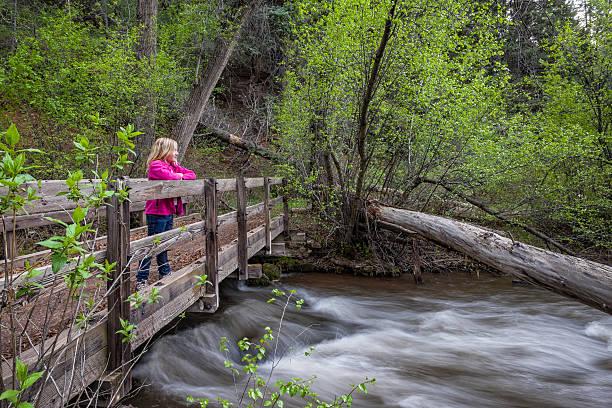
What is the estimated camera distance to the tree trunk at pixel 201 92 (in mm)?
11336

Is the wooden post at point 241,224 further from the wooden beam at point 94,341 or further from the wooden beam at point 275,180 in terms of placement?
the wooden beam at point 275,180

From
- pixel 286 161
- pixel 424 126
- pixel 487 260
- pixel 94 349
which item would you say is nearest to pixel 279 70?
pixel 286 161

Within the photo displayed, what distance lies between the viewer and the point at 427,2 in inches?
317

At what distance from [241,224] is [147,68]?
5099 mm

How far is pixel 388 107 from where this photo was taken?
9.26 metres

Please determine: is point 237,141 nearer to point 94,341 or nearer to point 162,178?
point 162,178

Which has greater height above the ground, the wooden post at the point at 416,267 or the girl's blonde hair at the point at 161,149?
the girl's blonde hair at the point at 161,149

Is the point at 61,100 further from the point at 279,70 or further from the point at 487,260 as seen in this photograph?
the point at 279,70

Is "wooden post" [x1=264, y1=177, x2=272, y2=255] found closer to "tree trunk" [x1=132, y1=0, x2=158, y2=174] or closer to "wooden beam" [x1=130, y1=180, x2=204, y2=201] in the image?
"tree trunk" [x1=132, y1=0, x2=158, y2=174]

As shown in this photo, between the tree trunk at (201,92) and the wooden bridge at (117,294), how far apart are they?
4.95 m

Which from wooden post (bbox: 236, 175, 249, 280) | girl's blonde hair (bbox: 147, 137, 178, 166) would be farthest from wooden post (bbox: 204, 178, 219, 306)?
wooden post (bbox: 236, 175, 249, 280)

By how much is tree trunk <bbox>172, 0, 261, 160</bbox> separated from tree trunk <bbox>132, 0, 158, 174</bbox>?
3.21 ft

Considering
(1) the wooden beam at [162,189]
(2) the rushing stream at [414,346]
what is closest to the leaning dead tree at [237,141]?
(2) the rushing stream at [414,346]

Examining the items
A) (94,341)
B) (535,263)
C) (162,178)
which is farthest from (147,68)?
(535,263)
